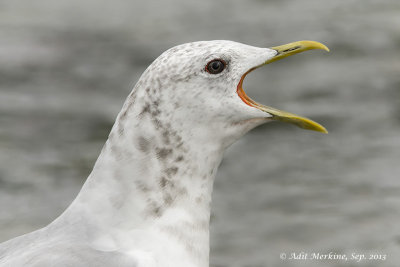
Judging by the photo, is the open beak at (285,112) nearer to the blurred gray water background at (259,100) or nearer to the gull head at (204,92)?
the gull head at (204,92)

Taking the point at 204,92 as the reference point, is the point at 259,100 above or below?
above

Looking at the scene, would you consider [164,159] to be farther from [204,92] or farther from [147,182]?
[204,92]

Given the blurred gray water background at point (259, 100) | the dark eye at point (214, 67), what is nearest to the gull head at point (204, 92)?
the dark eye at point (214, 67)

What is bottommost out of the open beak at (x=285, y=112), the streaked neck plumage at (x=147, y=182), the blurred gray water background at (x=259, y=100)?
the streaked neck plumage at (x=147, y=182)

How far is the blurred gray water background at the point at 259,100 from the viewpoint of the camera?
4160 mm

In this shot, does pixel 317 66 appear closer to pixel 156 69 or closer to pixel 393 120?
pixel 393 120

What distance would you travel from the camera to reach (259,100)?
5594mm

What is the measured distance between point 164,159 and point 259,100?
3.42 metres

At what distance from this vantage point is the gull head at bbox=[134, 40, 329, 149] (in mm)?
2215

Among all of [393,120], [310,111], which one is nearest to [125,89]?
[310,111]

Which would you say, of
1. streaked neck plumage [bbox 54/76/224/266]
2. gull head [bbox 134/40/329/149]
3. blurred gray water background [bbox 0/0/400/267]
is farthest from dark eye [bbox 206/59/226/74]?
blurred gray water background [bbox 0/0/400/267]

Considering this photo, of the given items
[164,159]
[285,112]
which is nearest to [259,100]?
[285,112]

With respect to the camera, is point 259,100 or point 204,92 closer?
point 204,92

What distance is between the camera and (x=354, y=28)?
6.76 metres
